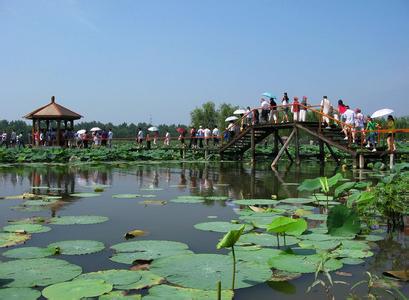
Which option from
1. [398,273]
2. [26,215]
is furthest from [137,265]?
[26,215]

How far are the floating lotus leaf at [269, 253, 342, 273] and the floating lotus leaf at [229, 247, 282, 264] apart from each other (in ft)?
0.41

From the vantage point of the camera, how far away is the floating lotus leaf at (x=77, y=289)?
8.04 feet

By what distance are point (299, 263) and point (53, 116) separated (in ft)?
77.5

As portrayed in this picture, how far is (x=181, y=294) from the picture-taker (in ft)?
8.29

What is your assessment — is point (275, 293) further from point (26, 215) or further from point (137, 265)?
point (26, 215)

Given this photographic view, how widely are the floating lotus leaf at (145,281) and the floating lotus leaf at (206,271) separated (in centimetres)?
6

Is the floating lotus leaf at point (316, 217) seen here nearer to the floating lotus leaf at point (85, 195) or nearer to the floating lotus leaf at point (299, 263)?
the floating lotus leaf at point (299, 263)

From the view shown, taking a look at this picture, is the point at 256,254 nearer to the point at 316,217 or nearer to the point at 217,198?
the point at 316,217

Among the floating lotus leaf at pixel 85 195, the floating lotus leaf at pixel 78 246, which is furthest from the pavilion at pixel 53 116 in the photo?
the floating lotus leaf at pixel 78 246

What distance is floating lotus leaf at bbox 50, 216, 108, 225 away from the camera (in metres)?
4.91

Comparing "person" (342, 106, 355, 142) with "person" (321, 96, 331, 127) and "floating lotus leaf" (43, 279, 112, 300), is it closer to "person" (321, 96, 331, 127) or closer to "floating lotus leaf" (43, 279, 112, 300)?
"person" (321, 96, 331, 127)

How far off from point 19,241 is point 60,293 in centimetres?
171

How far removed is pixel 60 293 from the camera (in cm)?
249

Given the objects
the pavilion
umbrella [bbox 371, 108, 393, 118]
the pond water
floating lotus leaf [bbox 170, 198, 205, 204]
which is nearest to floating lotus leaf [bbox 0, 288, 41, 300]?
the pond water
